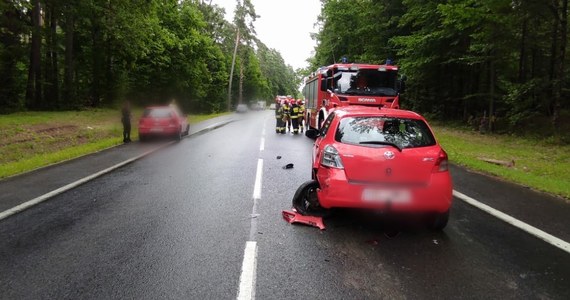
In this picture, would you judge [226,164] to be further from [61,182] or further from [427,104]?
[427,104]

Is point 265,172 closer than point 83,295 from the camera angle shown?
No

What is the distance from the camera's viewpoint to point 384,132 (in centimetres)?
587

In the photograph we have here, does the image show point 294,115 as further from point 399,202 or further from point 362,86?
point 399,202

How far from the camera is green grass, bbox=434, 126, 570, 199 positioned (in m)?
9.15

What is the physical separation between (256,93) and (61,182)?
80.0 meters

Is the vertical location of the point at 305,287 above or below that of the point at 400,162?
below

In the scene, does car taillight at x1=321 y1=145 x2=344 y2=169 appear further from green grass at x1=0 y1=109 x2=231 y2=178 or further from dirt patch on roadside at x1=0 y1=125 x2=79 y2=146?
dirt patch on roadside at x1=0 y1=125 x2=79 y2=146

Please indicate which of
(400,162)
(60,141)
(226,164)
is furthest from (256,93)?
(400,162)

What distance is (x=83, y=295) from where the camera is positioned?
364 centimetres

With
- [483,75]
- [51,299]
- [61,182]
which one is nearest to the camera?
[51,299]

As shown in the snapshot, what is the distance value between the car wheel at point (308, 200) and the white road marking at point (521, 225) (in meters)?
2.65

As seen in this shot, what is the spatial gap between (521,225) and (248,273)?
4053 mm

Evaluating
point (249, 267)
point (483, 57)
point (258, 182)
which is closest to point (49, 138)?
point (258, 182)

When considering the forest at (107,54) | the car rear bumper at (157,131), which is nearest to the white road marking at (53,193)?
the car rear bumper at (157,131)
